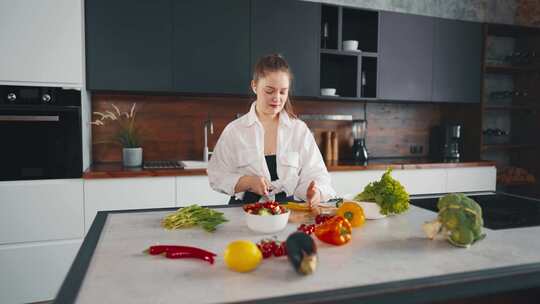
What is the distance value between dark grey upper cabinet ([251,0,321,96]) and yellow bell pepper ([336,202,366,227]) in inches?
82.5

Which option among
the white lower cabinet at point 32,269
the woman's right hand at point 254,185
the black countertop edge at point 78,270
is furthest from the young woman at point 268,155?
the white lower cabinet at point 32,269

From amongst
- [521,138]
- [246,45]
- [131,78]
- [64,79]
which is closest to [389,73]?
[246,45]

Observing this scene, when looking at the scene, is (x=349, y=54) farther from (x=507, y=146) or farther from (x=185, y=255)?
(x=185, y=255)

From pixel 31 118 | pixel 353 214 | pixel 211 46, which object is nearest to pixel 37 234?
pixel 31 118

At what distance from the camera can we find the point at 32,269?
2604mm

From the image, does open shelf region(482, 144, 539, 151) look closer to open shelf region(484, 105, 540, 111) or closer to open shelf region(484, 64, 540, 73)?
open shelf region(484, 105, 540, 111)

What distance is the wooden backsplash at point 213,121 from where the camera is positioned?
3.34m

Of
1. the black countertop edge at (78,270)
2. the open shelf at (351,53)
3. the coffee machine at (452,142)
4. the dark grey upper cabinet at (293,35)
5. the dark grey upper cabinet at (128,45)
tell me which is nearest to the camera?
the black countertop edge at (78,270)

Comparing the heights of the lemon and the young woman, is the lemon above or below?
below

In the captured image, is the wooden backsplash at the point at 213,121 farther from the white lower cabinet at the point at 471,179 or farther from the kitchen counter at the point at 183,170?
the white lower cabinet at the point at 471,179

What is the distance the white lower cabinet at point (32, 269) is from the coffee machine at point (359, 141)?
2500 mm

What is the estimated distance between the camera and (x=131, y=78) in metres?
2.97

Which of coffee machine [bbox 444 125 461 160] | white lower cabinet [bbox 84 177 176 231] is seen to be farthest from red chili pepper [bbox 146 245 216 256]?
coffee machine [bbox 444 125 461 160]

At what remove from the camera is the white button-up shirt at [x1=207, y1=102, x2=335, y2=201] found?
202 centimetres
